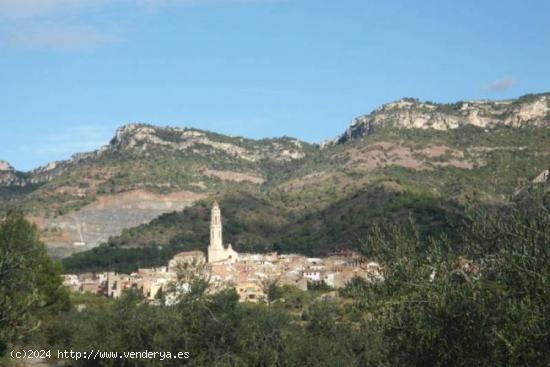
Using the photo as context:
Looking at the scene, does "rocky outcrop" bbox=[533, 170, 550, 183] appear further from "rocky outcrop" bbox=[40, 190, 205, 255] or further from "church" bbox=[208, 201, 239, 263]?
"rocky outcrop" bbox=[40, 190, 205, 255]

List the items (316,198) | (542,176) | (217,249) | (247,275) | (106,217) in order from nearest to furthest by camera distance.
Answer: (247,275) → (217,249) → (542,176) → (316,198) → (106,217)

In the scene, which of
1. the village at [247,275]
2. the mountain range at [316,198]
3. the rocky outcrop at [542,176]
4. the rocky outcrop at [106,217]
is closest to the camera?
the village at [247,275]

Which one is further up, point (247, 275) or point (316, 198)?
point (316, 198)

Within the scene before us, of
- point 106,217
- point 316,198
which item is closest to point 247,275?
point 316,198

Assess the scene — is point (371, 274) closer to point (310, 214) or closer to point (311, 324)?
point (311, 324)

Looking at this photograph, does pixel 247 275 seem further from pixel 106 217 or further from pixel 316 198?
pixel 106 217

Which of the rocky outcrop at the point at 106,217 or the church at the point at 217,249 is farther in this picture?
the rocky outcrop at the point at 106,217

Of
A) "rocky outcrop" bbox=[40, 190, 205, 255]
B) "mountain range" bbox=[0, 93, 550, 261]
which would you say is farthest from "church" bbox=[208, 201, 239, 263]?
"rocky outcrop" bbox=[40, 190, 205, 255]

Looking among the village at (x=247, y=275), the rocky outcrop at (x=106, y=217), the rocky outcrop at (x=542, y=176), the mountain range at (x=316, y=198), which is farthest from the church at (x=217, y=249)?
the rocky outcrop at (x=542, y=176)

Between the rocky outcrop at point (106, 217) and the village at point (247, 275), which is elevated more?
the rocky outcrop at point (106, 217)

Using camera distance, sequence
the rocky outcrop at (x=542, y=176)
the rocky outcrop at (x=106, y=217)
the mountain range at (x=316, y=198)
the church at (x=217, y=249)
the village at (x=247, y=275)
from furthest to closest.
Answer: the rocky outcrop at (x=106, y=217), the mountain range at (x=316, y=198), the rocky outcrop at (x=542, y=176), the church at (x=217, y=249), the village at (x=247, y=275)

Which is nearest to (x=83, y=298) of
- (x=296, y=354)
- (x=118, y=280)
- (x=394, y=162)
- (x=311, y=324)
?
(x=118, y=280)

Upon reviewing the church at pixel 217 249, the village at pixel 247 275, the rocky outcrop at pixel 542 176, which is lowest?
the village at pixel 247 275

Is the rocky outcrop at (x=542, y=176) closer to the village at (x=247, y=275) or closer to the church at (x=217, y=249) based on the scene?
the village at (x=247, y=275)
